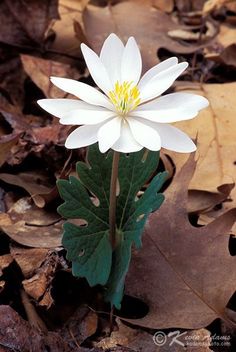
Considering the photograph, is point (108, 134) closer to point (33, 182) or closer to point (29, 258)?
point (29, 258)

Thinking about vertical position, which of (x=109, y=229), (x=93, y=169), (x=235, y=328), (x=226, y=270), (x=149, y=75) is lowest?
(x=235, y=328)

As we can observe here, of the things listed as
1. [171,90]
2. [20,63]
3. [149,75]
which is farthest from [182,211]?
[20,63]

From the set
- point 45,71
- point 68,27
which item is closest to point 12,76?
point 45,71

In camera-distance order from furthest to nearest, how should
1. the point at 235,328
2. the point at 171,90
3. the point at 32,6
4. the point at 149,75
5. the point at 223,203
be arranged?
1. the point at 32,6
2. the point at 171,90
3. the point at 223,203
4. the point at 235,328
5. the point at 149,75

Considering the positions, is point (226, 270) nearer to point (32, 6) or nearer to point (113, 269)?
point (113, 269)

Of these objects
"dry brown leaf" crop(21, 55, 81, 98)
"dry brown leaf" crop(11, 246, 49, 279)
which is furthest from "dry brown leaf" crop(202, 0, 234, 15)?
"dry brown leaf" crop(11, 246, 49, 279)

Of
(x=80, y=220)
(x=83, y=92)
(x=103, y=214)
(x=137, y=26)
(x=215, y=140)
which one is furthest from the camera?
(x=137, y=26)

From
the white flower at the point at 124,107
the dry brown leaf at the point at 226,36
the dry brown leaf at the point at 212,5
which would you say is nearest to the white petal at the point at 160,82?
the white flower at the point at 124,107
